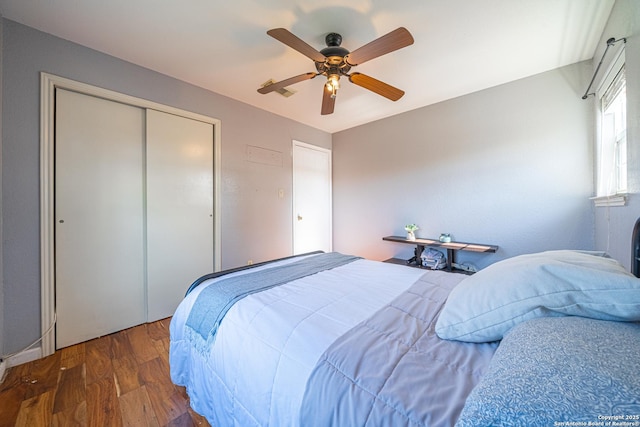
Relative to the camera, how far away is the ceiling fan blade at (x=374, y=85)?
1790mm

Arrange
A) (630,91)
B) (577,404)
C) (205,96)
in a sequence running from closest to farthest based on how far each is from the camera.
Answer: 1. (577,404)
2. (630,91)
3. (205,96)

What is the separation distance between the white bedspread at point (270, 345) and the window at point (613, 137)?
159 centimetres

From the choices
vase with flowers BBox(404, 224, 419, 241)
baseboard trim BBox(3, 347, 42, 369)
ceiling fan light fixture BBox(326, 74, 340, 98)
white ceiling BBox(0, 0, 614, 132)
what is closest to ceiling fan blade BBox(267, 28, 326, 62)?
ceiling fan light fixture BBox(326, 74, 340, 98)

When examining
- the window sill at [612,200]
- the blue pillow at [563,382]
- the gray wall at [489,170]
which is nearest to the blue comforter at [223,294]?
the blue pillow at [563,382]

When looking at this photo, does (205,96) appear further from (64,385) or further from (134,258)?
(64,385)

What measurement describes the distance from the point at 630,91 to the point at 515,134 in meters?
1.17

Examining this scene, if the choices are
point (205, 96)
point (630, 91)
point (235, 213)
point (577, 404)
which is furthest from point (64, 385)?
point (630, 91)

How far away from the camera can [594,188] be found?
81.0 inches

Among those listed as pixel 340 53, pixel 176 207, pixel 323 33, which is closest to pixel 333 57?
pixel 340 53

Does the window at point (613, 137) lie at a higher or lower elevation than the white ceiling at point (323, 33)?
lower

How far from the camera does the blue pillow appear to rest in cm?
35

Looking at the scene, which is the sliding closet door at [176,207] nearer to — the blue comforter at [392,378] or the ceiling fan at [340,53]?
the ceiling fan at [340,53]

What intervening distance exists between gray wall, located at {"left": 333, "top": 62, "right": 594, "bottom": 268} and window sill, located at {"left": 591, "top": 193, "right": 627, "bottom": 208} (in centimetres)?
26

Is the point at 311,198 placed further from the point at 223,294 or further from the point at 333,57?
the point at 223,294
